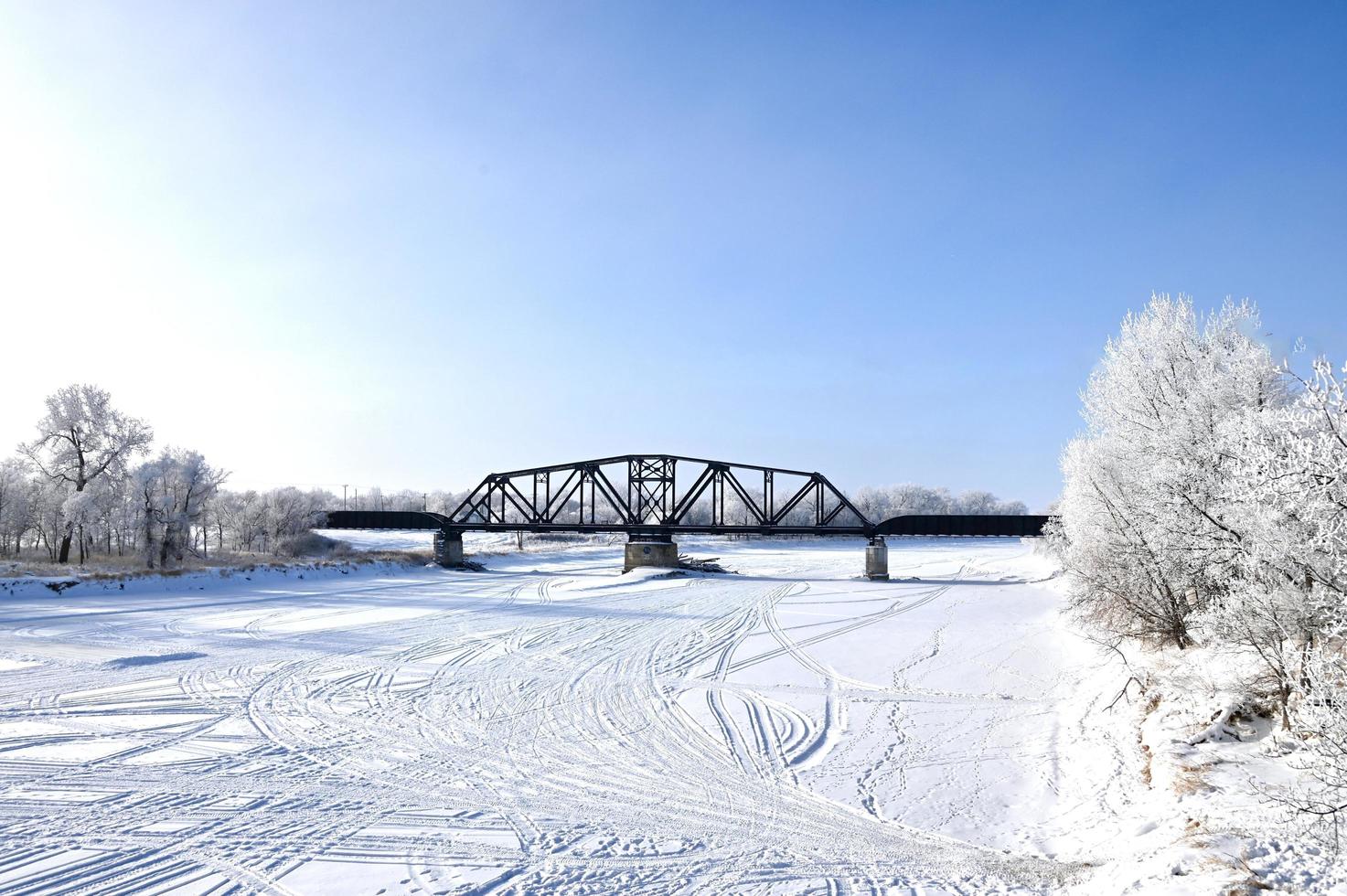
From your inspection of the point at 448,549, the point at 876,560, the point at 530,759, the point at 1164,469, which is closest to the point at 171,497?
the point at 448,549

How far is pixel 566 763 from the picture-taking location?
1016 centimetres

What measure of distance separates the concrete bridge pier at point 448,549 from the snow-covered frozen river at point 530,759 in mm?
32322

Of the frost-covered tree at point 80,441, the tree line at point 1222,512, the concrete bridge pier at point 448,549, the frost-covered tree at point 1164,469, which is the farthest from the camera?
the concrete bridge pier at point 448,549

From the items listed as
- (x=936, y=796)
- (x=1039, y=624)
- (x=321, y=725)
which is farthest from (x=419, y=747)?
(x=1039, y=624)

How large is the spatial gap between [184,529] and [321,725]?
49.2 metres

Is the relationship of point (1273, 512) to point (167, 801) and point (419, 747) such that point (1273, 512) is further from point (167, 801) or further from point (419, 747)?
point (167, 801)

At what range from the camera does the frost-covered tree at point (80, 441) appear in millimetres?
47188

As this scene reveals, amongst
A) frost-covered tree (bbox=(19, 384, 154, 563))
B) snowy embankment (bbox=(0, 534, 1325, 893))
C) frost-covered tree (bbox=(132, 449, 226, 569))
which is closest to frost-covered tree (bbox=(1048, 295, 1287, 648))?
snowy embankment (bbox=(0, 534, 1325, 893))

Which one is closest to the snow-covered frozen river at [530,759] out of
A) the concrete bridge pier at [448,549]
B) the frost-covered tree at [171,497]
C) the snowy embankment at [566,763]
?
the snowy embankment at [566,763]

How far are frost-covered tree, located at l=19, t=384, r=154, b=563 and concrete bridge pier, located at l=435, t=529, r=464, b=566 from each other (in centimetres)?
2136

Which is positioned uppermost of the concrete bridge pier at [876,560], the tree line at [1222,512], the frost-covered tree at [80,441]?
the frost-covered tree at [80,441]

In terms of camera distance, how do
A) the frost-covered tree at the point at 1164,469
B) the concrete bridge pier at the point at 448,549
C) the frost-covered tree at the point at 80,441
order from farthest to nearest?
the concrete bridge pier at the point at 448,549
the frost-covered tree at the point at 80,441
the frost-covered tree at the point at 1164,469

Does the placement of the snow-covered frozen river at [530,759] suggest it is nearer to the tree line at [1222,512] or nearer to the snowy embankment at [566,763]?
the snowy embankment at [566,763]

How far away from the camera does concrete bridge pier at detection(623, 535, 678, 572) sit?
52.3 m
